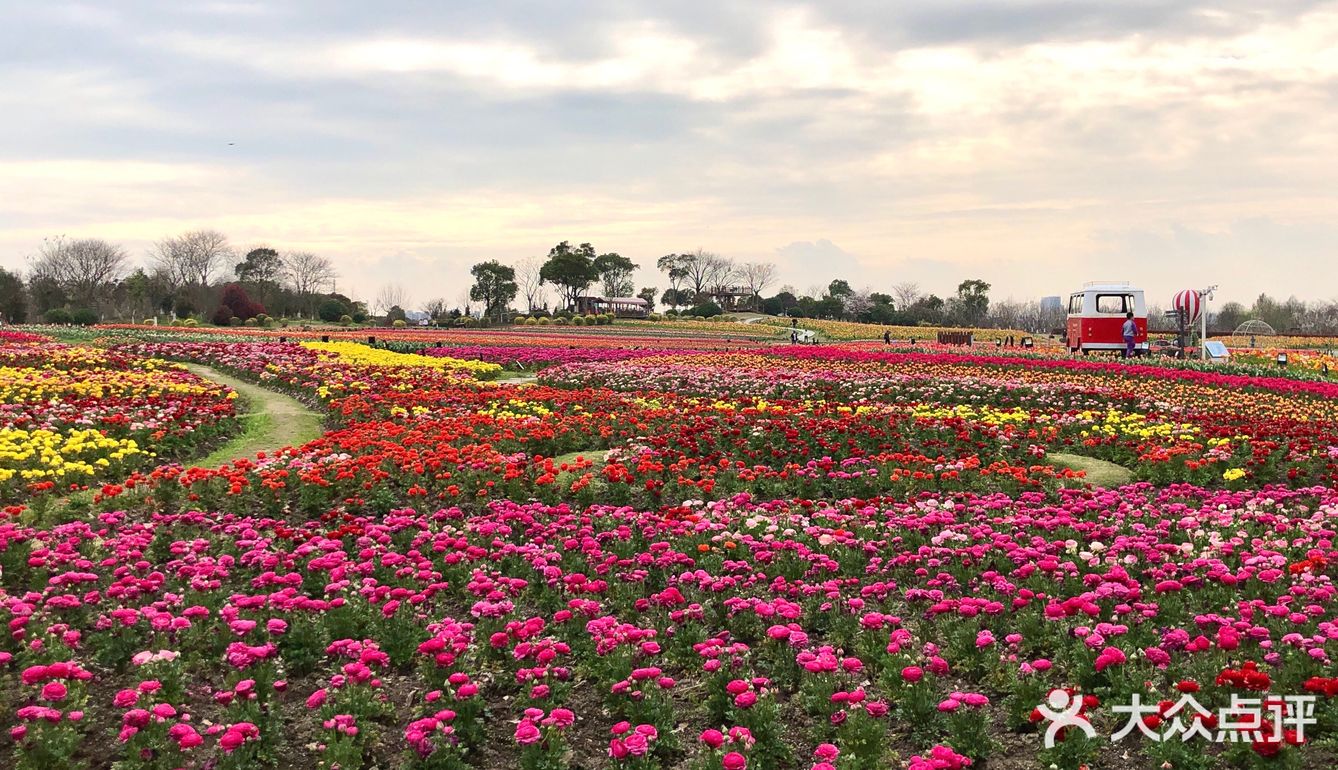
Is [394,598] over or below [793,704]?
over

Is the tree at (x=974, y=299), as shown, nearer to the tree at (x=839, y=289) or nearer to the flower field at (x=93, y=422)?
the tree at (x=839, y=289)

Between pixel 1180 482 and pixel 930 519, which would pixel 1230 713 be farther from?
pixel 1180 482

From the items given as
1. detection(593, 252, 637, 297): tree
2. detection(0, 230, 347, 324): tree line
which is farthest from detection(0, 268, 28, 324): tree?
detection(593, 252, 637, 297): tree

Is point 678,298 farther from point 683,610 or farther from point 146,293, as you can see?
point 683,610

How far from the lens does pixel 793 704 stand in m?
5.57

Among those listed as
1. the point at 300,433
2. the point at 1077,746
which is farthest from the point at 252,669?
the point at 300,433

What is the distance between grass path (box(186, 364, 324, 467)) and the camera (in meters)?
14.2

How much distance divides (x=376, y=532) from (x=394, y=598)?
1.76 m

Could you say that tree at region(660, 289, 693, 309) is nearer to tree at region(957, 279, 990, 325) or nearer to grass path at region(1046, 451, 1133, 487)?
tree at region(957, 279, 990, 325)

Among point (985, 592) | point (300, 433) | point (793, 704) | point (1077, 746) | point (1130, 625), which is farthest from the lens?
point (300, 433)

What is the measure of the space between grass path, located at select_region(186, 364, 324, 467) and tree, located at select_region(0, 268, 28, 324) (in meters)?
62.6

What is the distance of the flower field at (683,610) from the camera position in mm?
4914

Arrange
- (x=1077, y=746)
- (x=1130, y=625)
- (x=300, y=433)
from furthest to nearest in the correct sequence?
(x=300, y=433) → (x=1130, y=625) → (x=1077, y=746)

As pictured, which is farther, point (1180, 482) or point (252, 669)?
point (1180, 482)
